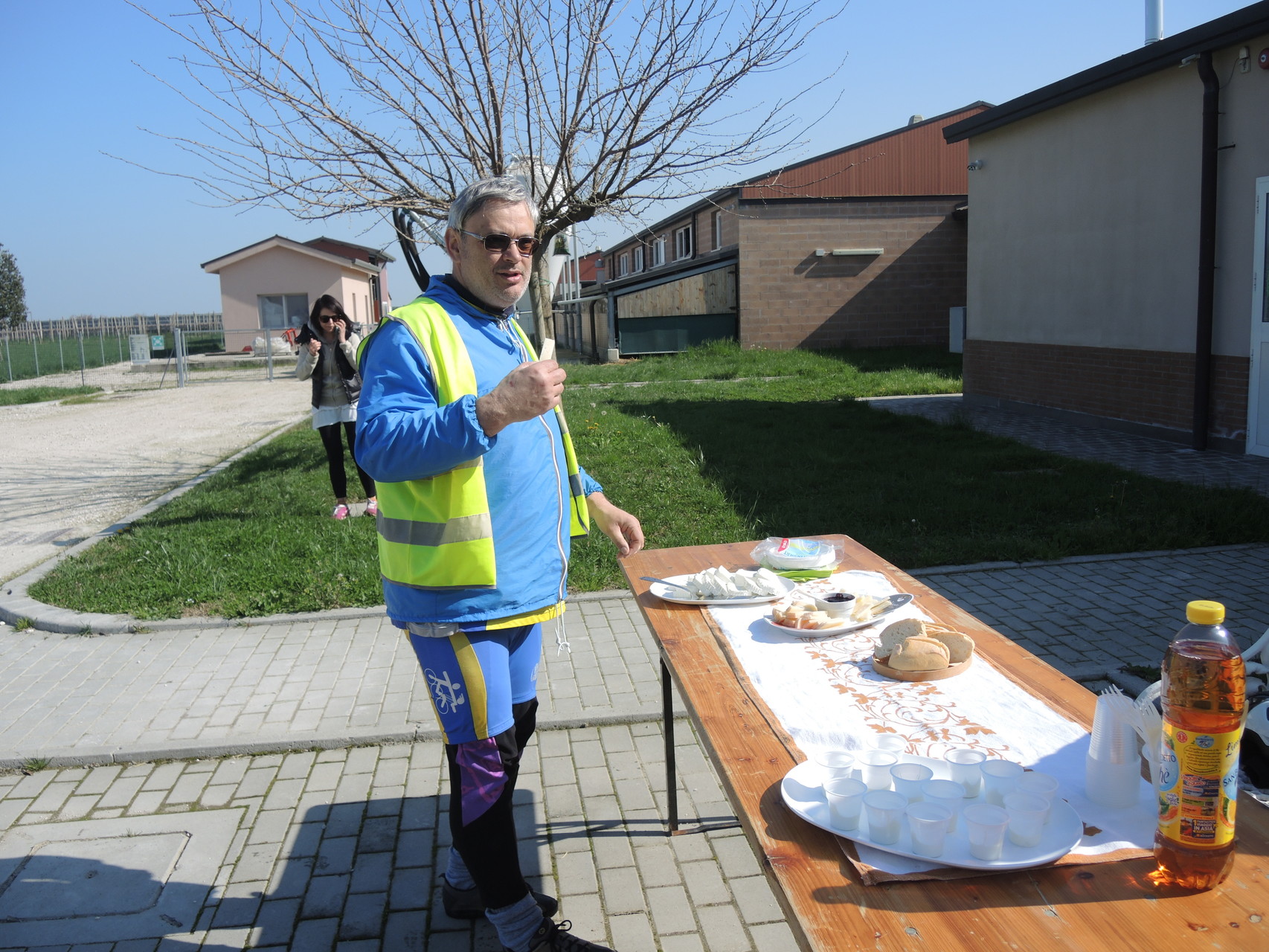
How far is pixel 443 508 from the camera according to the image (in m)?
2.35

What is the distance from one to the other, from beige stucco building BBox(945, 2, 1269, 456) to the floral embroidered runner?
8695 mm

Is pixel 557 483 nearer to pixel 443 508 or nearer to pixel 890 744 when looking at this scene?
pixel 443 508

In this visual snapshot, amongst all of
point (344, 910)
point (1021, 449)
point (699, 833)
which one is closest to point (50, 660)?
point (344, 910)

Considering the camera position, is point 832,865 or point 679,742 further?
point 679,742

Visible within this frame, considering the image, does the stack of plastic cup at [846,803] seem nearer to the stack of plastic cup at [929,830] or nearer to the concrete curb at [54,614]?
the stack of plastic cup at [929,830]

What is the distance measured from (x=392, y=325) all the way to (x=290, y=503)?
23.5 feet

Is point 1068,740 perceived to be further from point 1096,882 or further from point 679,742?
point 679,742

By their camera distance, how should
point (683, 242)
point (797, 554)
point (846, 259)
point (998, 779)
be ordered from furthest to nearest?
point (683, 242) < point (846, 259) < point (797, 554) < point (998, 779)

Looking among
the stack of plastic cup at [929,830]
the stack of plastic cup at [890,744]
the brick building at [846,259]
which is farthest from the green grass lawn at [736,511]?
the brick building at [846,259]

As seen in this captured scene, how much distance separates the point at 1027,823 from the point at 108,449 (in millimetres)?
15650

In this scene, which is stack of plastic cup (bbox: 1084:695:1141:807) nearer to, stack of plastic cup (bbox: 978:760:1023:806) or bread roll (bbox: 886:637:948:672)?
stack of plastic cup (bbox: 978:760:1023:806)

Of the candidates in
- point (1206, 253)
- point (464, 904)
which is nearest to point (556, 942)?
point (464, 904)

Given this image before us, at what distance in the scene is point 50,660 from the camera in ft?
17.7

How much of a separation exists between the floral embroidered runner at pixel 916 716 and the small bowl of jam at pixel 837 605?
60 mm
